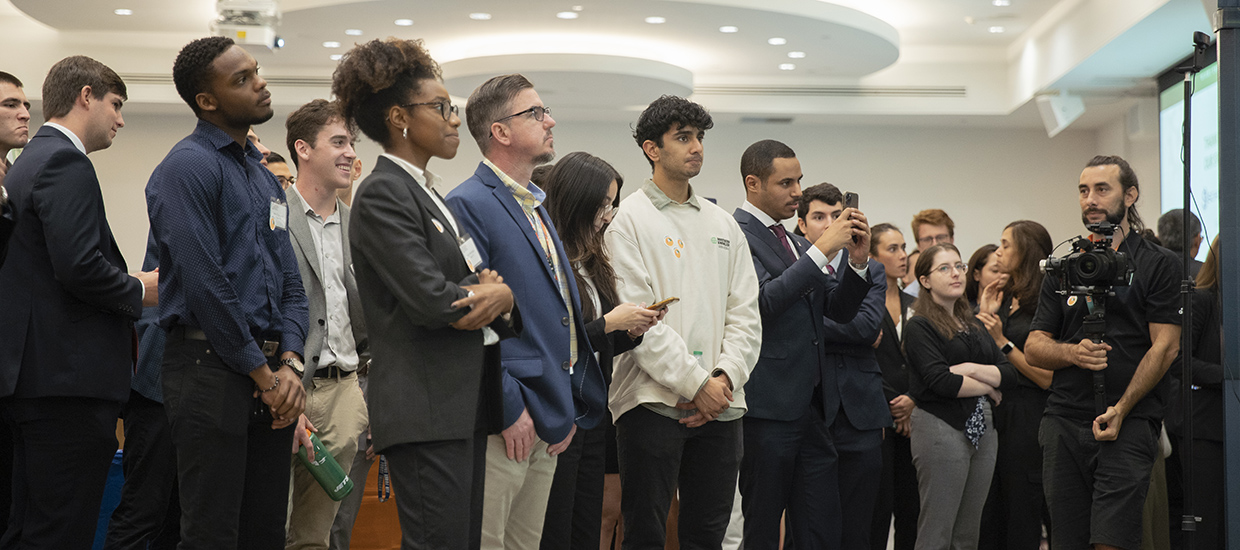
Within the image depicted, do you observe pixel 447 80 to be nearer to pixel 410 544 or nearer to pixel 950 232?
pixel 950 232

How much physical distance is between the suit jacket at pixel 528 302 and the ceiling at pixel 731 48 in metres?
6.05

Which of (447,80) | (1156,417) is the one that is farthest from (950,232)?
(447,80)

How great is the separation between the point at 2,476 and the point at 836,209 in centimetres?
304

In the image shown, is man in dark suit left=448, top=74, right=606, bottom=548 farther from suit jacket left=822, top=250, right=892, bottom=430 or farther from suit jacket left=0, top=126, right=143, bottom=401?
suit jacket left=822, top=250, right=892, bottom=430

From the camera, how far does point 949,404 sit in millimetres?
4082

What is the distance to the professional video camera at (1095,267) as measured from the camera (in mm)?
3357

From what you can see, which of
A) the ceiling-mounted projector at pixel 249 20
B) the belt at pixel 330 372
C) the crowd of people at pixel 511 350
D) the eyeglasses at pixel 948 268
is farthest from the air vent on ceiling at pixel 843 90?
the belt at pixel 330 372

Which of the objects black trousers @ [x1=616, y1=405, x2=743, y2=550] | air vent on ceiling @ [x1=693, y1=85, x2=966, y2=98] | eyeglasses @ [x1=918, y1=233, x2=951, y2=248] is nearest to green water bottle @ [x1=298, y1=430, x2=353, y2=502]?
black trousers @ [x1=616, y1=405, x2=743, y2=550]

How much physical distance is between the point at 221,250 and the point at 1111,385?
9.43 ft

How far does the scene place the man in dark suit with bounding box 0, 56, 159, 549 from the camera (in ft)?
7.73

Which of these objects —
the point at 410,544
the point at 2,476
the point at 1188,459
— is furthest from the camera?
the point at 1188,459

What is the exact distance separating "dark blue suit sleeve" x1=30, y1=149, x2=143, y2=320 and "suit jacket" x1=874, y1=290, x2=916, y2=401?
2999mm

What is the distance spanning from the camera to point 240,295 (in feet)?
7.43

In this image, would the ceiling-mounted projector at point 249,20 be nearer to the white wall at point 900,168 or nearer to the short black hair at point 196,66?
the white wall at point 900,168
